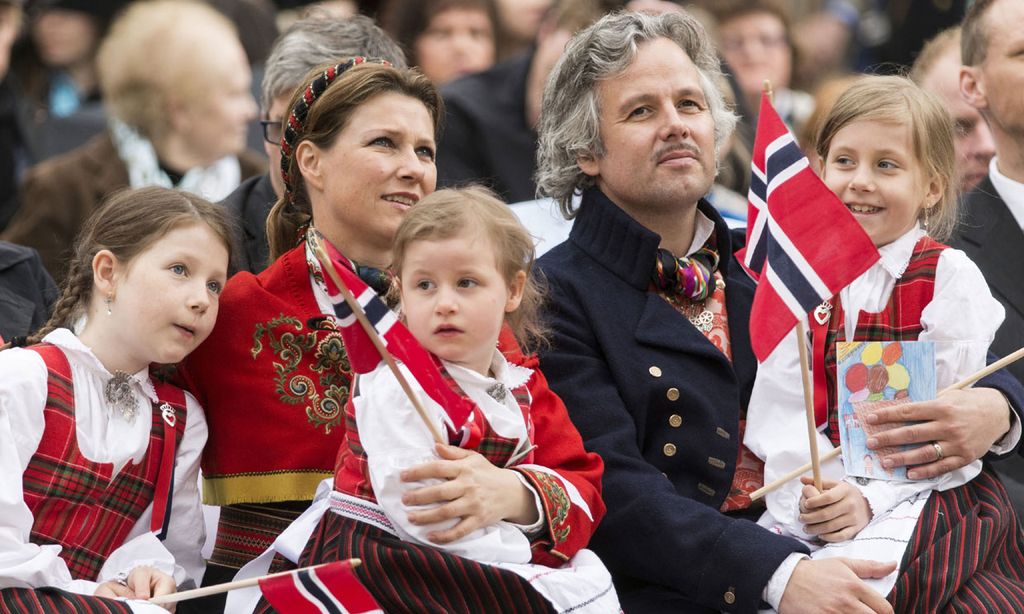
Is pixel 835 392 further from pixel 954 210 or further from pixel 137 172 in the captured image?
pixel 137 172

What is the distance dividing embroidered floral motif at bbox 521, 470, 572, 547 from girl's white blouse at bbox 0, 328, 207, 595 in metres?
0.87

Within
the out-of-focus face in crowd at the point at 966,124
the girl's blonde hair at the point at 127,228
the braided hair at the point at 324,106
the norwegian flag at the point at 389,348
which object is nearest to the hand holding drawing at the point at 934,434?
the norwegian flag at the point at 389,348

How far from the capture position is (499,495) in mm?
3758

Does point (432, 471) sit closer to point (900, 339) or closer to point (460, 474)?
point (460, 474)

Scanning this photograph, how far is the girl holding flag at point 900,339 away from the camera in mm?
4074

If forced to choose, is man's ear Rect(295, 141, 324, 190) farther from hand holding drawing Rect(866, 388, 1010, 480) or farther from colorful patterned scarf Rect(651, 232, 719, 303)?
Answer: hand holding drawing Rect(866, 388, 1010, 480)

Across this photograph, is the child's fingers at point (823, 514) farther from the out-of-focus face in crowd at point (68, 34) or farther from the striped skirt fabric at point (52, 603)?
the out-of-focus face in crowd at point (68, 34)

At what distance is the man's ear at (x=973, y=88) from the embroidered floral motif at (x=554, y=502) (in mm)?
2403

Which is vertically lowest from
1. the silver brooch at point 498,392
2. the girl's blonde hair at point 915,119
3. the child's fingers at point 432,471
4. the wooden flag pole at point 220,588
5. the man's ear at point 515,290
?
the wooden flag pole at point 220,588

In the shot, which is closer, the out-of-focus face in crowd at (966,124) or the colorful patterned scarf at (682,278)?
the colorful patterned scarf at (682,278)

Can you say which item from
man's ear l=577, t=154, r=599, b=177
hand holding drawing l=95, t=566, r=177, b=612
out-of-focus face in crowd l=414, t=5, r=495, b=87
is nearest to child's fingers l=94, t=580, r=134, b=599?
hand holding drawing l=95, t=566, r=177, b=612

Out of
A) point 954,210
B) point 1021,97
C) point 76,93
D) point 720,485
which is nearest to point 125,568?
point 720,485

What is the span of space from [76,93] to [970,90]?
19.4 feet

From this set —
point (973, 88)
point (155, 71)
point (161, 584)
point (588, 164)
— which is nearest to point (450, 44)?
point (155, 71)
